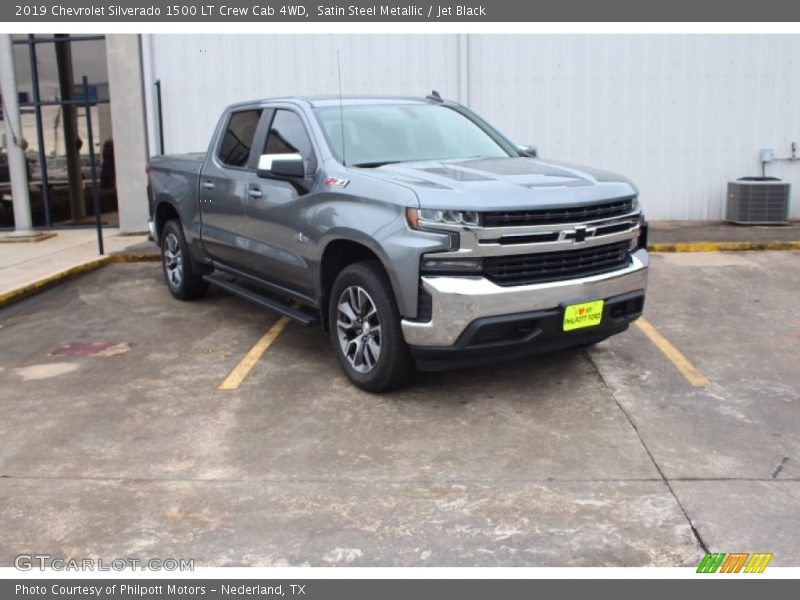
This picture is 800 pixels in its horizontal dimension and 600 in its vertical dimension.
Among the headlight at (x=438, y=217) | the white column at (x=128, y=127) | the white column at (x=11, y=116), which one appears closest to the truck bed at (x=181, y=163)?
the headlight at (x=438, y=217)

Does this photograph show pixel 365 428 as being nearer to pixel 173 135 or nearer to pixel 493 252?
pixel 493 252

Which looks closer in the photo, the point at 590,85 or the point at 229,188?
the point at 229,188

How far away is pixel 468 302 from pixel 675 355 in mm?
2292

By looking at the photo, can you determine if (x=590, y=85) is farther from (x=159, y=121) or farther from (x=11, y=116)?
(x=11, y=116)

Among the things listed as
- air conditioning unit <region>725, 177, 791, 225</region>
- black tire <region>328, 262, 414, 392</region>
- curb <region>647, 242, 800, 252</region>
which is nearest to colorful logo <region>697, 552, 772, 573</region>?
black tire <region>328, 262, 414, 392</region>

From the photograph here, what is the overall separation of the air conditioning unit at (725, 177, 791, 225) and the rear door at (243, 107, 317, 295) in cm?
799

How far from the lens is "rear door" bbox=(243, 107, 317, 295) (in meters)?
5.70

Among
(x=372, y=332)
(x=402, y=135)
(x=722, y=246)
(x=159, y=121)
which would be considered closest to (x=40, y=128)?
(x=159, y=121)

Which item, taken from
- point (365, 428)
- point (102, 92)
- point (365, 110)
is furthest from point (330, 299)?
point (102, 92)

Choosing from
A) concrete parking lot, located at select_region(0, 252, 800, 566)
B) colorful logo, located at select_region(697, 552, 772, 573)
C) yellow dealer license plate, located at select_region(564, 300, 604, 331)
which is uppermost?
yellow dealer license plate, located at select_region(564, 300, 604, 331)

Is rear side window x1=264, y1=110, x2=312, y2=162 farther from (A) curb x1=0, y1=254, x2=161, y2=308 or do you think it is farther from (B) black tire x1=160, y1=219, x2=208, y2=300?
(A) curb x1=0, y1=254, x2=161, y2=308

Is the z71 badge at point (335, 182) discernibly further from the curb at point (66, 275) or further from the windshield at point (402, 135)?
the curb at point (66, 275)

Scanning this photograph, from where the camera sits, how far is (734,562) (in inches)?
129

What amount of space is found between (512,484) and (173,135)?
10241 mm
